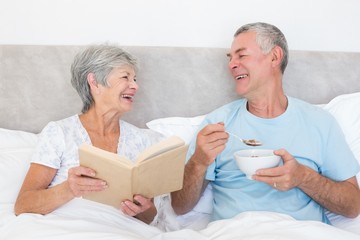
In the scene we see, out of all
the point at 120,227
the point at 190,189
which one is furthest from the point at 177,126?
the point at 120,227

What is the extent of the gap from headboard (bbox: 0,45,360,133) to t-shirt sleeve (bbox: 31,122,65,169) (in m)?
0.42

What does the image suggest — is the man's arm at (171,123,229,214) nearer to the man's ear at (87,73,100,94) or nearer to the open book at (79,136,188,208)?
the open book at (79,136,188,208)

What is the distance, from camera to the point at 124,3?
1.94 meters

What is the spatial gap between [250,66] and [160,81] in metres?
0.43

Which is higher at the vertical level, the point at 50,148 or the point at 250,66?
the point at 250,66

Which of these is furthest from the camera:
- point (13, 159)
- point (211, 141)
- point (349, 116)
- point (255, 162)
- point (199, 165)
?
point (349, 116)

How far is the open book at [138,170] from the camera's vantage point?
1.12 meters

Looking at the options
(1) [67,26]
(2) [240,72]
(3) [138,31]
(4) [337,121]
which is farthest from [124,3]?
(4) [337,121]

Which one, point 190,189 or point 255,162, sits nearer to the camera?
point 255,162

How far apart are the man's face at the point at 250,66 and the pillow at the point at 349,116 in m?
0.31

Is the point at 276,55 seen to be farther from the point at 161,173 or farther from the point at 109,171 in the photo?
the point at 109,171

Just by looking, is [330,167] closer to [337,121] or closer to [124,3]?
[337,121]

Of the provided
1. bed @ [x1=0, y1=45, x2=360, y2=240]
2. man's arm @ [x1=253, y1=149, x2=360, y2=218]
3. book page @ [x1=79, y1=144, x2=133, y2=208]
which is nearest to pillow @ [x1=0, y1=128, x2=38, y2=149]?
bed @ [x1=0, y1=45, x2=360, y2=240]

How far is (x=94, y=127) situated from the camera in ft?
5.05
